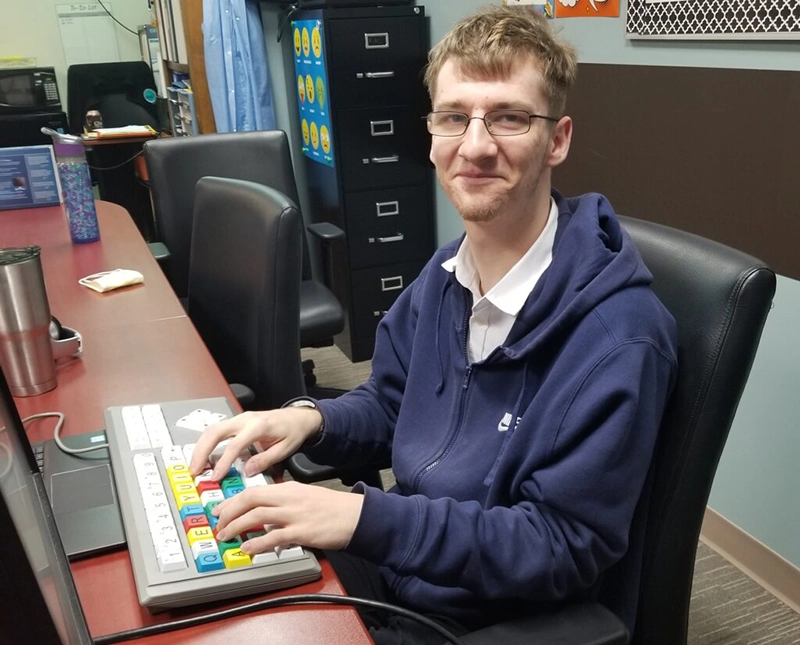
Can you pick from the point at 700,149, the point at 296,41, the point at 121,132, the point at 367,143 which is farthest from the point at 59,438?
the point at 121,132

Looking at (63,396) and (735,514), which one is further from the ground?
(63,396)

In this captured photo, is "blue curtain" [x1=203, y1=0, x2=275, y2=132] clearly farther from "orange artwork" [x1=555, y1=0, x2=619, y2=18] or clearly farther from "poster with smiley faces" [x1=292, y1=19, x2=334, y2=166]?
"orange artwork" [x1=555, y1=0, x2=619, y2=18]

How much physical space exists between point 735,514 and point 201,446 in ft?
4.96

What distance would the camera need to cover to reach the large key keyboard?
2.33 ft

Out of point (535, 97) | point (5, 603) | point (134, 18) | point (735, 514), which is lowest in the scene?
point (735, 514)

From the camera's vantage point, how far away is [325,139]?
299 cm

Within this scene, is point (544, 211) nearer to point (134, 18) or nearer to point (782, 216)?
point (782, 216)

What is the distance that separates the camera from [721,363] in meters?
0.81

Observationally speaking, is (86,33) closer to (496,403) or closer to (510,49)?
(510,49)

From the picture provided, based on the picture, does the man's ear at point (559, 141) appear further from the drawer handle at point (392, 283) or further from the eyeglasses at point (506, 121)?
the drawer handle at point (392, 283)

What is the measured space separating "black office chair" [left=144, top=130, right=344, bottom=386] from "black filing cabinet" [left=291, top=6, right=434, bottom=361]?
20.3 inches

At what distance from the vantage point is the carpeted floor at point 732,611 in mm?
1666

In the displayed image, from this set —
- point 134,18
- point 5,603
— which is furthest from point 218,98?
point 5,603

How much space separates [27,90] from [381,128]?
243 centimetres
